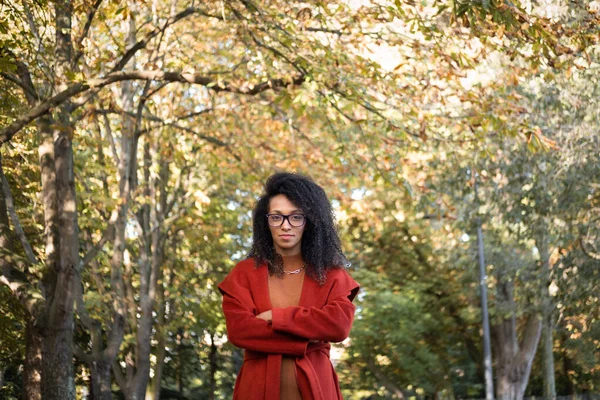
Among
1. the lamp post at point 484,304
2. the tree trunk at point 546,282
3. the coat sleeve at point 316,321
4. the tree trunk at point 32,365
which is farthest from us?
the lamp post at point 484,304

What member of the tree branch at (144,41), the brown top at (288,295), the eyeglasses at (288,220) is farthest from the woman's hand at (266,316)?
the tree branch at (144,41)

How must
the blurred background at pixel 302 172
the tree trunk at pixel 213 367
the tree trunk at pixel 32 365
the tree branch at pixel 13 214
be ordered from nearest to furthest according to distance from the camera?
the blurred background at pixel 302 172 → the tree trunk at pixel 32 365 → the tree branch at pixel 13 214 → the tree trunk at pixel 213 367

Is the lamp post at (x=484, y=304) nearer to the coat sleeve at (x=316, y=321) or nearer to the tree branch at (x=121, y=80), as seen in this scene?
the tree branch at (x=121, y=80)

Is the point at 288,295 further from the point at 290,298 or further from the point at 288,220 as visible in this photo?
the point at 288,220

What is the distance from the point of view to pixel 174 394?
27.4 m

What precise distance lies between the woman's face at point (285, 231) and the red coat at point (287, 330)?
6.6 inches

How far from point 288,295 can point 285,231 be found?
1.02 feet

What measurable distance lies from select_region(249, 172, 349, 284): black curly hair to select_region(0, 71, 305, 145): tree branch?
14.8 ft

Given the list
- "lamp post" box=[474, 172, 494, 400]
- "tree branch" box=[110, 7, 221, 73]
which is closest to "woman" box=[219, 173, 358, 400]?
"tree branch" box=[110, 7, 221, 73]

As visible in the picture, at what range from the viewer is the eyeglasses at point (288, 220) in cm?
471

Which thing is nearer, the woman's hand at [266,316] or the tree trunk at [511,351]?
the woman's hand at [266,316]

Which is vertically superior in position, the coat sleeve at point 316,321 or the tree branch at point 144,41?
the tree branch at point 144,41

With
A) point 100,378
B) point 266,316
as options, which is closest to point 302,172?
point 100,378

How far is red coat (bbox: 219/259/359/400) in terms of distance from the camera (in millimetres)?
4430
